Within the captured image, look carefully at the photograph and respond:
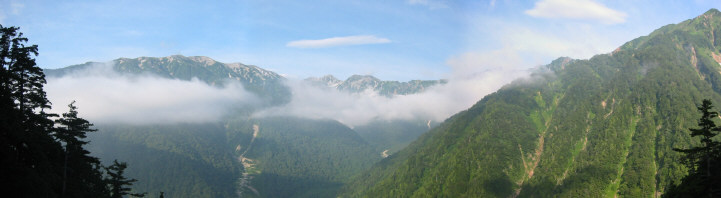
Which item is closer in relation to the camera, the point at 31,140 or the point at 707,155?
the point at 31,140

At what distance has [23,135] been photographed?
108ft

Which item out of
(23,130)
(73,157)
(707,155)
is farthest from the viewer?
(73,157)

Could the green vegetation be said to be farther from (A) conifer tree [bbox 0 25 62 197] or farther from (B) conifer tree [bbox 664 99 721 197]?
(B) conifer tree [bbox 664 99 721 197]

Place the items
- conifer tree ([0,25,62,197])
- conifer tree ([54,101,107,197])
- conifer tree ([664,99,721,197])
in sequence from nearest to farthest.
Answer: conifer tree ([0,25,62,197]) < conifer tree ([664,99,721,197]) < conifer tree ([54,101,107,197])

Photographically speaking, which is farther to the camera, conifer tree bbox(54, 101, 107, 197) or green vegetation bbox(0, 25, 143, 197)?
conifer tree bbox(54, 101, 107, 197)

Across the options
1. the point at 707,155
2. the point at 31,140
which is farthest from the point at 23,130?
the point at 707,155

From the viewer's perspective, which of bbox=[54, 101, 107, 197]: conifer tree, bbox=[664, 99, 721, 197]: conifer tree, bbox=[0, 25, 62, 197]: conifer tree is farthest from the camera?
bbox=[54, 101, 107, 197]: conifer tree

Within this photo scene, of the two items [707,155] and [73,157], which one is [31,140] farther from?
[707,155]

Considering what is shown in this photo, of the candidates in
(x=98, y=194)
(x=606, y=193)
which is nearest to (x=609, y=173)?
(x=606, y=193)

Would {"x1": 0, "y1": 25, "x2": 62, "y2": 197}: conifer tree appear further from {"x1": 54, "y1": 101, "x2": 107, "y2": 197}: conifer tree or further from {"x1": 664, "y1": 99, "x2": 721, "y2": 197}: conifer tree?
{"x1": 664, "y1": 99, "x2": 721, "y2": 197}: conifer tree

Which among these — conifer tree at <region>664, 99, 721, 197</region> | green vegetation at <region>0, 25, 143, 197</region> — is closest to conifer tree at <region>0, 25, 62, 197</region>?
green vegetation at <region>0, 25, 143, 197</region>

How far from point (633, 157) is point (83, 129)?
223 m

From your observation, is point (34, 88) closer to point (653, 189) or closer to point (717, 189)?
point (717, 189)

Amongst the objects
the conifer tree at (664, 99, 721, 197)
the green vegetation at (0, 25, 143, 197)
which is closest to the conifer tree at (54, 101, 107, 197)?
the green vegetation at (0, 25, 143, 197)
